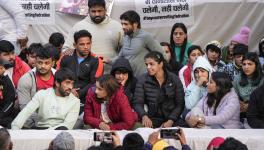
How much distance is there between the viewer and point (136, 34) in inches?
347

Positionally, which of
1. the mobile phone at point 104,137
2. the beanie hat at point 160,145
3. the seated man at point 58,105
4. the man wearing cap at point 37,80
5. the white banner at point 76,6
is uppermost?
the white banner at point 76,6

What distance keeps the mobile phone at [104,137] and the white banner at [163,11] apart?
4377 millimetres

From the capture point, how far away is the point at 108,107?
7289 mm

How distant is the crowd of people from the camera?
7.22 meters

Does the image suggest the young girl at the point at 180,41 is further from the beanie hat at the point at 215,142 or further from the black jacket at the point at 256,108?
the beanie hat at the point at 215,142

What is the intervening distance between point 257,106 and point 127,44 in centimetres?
217

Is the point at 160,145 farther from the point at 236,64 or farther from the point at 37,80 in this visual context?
the point at 236,64

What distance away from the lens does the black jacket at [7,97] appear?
7.56 meters

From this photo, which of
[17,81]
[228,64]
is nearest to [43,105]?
[17,81]

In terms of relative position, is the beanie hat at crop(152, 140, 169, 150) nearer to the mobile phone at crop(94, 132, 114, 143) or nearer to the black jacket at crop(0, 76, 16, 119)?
the mobile phone at crop(94, 132, 114, 143)

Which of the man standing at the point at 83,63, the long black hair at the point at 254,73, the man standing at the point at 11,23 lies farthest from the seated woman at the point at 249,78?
the man standing at the point at 11,23

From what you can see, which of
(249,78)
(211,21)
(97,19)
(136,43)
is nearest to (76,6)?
(97,19)

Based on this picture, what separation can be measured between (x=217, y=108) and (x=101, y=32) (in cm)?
237

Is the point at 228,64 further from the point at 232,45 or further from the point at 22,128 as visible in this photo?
the point at 22,128
